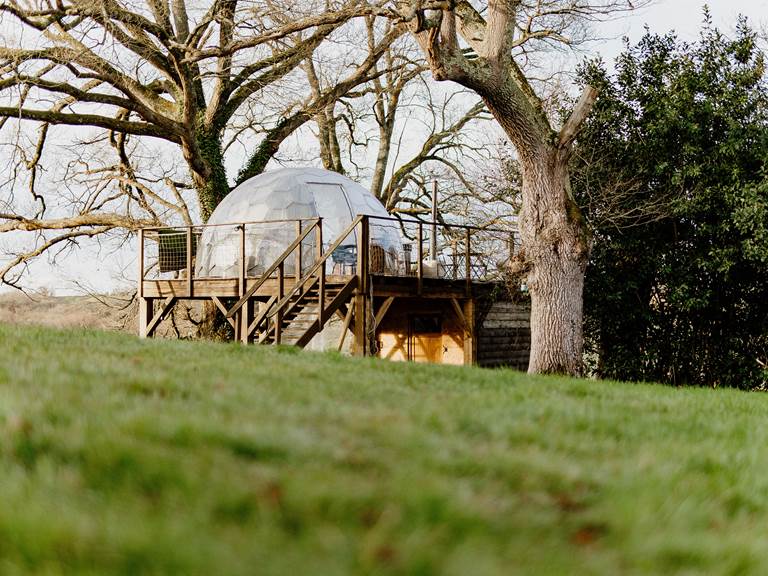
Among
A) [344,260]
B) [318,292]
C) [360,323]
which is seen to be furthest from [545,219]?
[344,260]

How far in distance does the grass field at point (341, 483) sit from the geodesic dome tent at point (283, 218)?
1313cm

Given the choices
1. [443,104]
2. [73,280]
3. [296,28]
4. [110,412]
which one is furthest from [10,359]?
[443,104]

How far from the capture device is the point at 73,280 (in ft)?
77.5

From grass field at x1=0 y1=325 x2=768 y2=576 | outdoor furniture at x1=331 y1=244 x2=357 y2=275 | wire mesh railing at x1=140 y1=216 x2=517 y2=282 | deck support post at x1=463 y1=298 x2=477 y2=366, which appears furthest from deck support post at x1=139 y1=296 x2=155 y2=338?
grass field at x1=0 y1=325 x2=768 y2=576

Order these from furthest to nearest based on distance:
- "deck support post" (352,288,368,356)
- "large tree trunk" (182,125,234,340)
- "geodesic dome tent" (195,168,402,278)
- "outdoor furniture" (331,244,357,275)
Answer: "large tree trunk" (182,125,234,340) → "geodesic dome tent" (195,168,402,278) → "outdoor furniture" (331,244,357,275) → "deck support post" (352,288,368,356)

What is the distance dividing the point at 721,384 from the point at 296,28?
1036cm

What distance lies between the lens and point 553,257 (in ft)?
43.0

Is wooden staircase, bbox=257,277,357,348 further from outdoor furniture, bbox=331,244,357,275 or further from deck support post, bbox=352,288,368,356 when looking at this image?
outdoor furniture, bbox=331,244,357,275

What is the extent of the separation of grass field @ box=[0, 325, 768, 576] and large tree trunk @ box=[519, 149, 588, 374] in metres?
7.72

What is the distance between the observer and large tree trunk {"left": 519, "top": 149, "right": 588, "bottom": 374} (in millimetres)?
13062

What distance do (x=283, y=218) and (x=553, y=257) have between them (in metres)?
8.00

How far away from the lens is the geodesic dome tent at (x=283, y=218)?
60.8 feet

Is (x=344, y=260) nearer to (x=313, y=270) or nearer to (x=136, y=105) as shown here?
(x=313, y=270)

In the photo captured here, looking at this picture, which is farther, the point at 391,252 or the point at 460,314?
the point at 391,252
